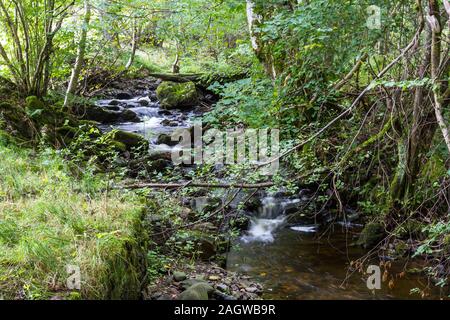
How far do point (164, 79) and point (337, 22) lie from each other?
12870 millimetres

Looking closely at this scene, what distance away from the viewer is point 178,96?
15.4 metres

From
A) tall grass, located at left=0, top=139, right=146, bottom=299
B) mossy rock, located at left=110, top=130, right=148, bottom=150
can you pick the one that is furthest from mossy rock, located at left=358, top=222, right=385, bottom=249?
mossy rock, located at left=110, top=130, right=148, bottom=150

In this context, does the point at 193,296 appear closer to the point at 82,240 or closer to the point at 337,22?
the point at 82,240

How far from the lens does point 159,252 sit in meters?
5.26

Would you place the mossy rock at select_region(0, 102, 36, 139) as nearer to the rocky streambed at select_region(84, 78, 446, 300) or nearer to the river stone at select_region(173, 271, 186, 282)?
the rocky streambed at select_region(84, 78, 446, 300)

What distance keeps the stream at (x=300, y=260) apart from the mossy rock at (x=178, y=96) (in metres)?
8.08

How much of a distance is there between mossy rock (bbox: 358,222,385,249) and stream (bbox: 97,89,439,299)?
0.16m

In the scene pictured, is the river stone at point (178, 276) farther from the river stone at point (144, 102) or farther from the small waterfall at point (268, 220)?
the river stone at point (144, 102)

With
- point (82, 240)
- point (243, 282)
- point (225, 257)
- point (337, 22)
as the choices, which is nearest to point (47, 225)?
point (82, 240)

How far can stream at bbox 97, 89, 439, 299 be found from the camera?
5430 mm

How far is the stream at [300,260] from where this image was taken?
5.43 m

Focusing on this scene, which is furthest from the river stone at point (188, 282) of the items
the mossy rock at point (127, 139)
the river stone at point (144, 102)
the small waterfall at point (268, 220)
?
the river stone at point (144, 102)

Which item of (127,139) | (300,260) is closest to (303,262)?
(300,260)

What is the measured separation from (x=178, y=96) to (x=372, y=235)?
404 inches
